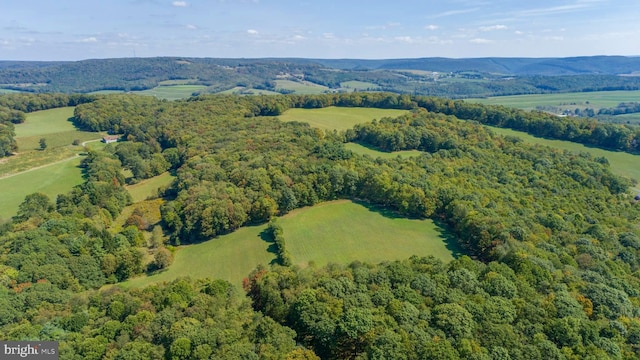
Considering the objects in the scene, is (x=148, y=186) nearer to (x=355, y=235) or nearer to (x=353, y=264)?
(x=355, y=235)

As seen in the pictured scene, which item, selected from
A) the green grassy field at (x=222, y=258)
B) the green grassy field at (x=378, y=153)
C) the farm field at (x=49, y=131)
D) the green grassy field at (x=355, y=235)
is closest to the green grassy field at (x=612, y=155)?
the green grassy field at (x=378, y=153)

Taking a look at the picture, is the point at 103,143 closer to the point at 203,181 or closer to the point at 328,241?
the point at 203,181

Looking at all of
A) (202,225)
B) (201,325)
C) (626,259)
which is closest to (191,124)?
(202,225)

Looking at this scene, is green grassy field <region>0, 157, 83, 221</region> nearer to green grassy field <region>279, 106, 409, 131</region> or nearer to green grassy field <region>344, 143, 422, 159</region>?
green grassy field <region>279, 106, 409, 131</region>

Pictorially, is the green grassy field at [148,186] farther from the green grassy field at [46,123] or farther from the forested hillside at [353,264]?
the green grassy field at [46,123]

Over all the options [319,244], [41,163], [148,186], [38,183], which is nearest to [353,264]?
[319,244]

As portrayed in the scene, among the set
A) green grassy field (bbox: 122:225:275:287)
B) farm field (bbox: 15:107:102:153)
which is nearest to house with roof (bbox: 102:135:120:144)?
farm field (bbox: 15:107:102:153)
